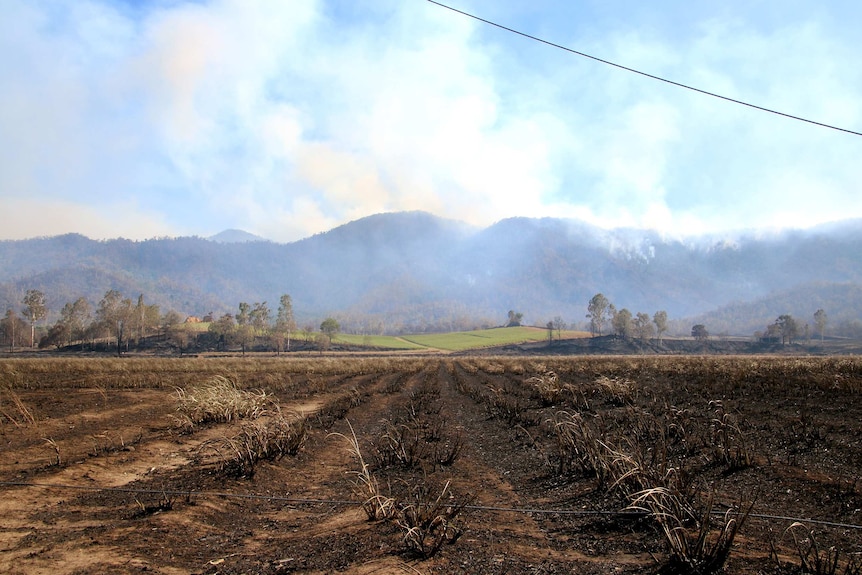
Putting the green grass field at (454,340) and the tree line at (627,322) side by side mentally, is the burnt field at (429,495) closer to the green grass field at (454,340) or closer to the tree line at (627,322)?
the tree line at (627,322)

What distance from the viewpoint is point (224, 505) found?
19.9ft

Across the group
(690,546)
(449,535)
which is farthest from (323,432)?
(690,546)

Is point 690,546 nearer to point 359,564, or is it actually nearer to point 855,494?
point 359,564

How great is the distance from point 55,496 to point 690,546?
7.40 meters

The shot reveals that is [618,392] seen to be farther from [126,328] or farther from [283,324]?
[126,328]

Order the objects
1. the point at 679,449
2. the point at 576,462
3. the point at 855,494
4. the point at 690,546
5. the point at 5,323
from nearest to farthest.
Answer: the point at 690,546 < the point at 855,494 < the point at 576,462 < the point at 679,449 < the point at 5,323

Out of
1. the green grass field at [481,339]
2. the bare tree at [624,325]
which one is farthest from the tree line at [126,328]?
the bare tree at [624,325]

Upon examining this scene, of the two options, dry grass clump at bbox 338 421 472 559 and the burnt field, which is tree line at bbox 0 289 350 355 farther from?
dry grass clump at bbox 338 421 472 559

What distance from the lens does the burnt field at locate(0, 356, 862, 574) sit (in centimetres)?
427

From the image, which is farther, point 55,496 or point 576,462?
point 576,462

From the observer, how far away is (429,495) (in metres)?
5.05

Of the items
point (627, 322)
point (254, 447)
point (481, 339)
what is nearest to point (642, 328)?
point (627, 322)

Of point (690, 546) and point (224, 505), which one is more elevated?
point (690, 546)

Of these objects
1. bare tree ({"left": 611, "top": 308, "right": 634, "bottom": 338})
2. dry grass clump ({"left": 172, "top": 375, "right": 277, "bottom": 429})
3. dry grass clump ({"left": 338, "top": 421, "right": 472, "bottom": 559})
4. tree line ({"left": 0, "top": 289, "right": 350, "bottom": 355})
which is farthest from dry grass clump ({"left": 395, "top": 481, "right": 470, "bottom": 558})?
bare tree ({"left": 611, "top": 308, "right": 634, "bottom": 338})
